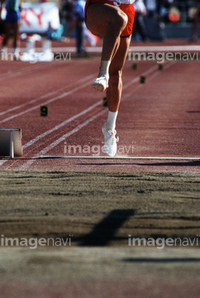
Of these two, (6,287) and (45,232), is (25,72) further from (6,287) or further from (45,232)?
(6,287)

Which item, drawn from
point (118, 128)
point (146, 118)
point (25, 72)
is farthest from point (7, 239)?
point (25, 72)

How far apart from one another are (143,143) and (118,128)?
4.29 feet

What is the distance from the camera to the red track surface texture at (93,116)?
6.50 m
